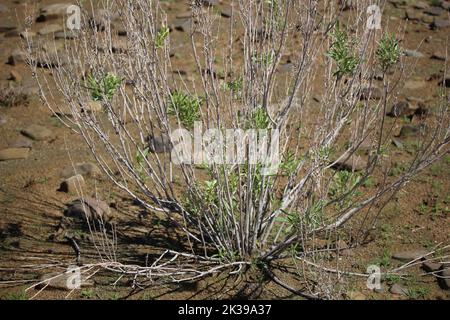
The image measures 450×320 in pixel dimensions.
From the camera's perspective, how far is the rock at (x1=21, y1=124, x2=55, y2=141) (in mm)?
6172

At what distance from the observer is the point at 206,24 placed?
3322mm

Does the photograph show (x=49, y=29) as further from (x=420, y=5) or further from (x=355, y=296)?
(x=355, y=296)

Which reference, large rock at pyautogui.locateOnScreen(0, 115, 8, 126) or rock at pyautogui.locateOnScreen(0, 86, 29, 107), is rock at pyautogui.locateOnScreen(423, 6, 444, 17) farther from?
large rock at pyautogui.locateOnScreen(0, 115, 8, 126)

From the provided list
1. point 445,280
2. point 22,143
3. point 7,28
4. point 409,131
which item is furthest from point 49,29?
point 445,280

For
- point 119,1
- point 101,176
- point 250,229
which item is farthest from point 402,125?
point 119,1

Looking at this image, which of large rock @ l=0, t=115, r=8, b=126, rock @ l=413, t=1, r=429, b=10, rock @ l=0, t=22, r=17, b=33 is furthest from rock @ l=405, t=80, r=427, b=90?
rock @ l=0, t=22, r=17, b=33

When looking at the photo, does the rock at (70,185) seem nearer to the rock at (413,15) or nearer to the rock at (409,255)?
the rock at (409,255)

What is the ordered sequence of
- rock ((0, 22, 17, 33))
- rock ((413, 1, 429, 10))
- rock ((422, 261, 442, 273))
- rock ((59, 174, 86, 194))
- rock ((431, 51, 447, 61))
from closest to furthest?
rock ((422, 261, 442, 273))
rock ((59, 174, 86, 194))
rock ((431, 51, 447, 61))
rock ((0, 22, 17, 33))
rock ((413, 1, 429, 10))

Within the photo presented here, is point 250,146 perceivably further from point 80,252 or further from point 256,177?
point 80,252

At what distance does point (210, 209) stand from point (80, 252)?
115 centimetres

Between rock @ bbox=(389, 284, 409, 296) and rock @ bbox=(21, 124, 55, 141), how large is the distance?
4223 mm

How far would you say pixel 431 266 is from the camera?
13.1 feet

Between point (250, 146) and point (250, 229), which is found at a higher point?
point (250, 146)

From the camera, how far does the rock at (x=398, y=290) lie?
3777mm
